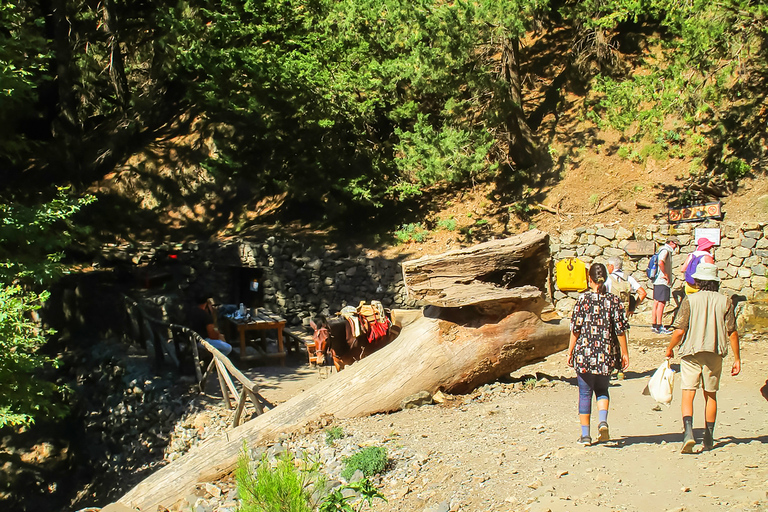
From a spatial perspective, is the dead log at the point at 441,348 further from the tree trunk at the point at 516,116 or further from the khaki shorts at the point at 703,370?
the tree trunk at the point at 516,116

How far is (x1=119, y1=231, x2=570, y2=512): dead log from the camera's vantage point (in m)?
7.57

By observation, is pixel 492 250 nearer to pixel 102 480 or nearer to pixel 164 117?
pixel 102 480

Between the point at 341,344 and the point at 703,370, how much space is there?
658 centimetres

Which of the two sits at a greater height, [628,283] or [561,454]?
[561,454]

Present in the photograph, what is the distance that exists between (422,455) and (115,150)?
17808 mm

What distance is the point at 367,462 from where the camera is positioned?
6285mm

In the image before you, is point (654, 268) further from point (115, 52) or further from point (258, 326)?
point (115, 52)

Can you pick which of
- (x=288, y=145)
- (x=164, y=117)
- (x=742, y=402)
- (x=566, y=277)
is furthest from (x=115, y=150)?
(x=742, y=402)

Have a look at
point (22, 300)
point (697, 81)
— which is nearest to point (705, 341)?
point (22, 300)

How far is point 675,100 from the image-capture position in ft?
42.7

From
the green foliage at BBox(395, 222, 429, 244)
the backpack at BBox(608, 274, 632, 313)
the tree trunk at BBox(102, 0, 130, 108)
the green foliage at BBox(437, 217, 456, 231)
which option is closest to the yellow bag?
the backpack at BBox(608, 274, 632, 313)

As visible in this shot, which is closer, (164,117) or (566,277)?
(566,277)

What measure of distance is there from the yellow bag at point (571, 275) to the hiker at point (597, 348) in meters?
7.89

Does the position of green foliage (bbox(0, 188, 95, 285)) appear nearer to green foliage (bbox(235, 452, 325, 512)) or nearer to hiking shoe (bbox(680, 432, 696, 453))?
green foliage (bbox(235, 452, 325, 512))
